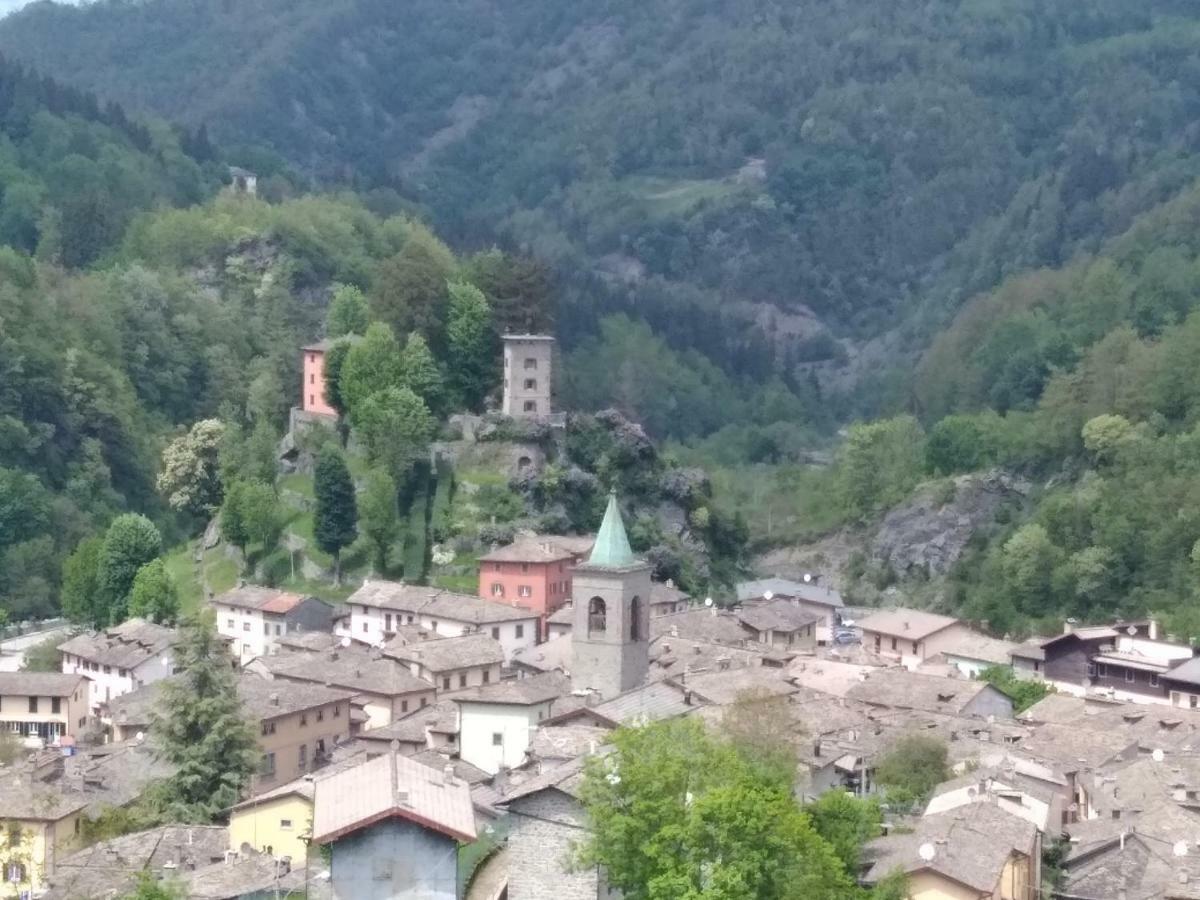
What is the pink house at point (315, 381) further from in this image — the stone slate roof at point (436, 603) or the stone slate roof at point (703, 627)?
the stone slate roof at point (703, 627)

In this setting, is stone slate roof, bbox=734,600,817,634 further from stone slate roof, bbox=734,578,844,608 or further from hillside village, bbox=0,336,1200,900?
stone slate roof, bbox=734,578,844,608

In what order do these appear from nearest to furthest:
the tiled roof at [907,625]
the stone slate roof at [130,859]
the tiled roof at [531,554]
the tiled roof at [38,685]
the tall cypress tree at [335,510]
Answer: the stone slate roof at [130,859]
the tiled roof at [38,685]
the tiled roof at [531,554]
the tiled roof at [907,625]
the tall cypress tree at [335,510]

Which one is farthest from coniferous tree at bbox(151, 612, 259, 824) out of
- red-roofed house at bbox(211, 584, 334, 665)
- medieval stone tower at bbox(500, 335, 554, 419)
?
medieval stone tower at bbox(500, 335, 554, 419)

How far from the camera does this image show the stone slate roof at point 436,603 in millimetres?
65250

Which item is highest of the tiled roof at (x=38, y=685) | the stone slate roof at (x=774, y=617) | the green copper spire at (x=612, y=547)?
the green copper spire at (x=612, y=547)

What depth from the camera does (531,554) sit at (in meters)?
68.2

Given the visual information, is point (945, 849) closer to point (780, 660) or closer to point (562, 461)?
point (780, 660)

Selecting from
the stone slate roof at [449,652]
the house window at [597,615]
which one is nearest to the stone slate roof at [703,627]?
the stone slate roof at [449,652]

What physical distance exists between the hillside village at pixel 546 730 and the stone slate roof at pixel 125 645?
0.11 m

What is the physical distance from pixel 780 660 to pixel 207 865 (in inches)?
893

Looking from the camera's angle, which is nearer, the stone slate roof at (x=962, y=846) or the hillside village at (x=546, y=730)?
the hillside village at (x=546, y=730)

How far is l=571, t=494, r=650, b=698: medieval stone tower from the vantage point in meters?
52.0

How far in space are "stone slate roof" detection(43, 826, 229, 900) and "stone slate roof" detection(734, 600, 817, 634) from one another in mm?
26812

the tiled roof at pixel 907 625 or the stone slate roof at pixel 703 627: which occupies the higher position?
the stone slate roof at pixel 703 627
